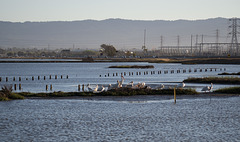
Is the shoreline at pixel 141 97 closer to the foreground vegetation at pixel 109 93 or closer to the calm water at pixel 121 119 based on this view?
the calm water at pixel 121 119

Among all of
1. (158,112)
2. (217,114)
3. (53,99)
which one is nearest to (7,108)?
(53,99)

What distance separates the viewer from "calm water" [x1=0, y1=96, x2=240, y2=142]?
2612 centimetres

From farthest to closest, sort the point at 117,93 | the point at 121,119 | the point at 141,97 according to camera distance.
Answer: the point at 117,93 < the point at 141,97 < the point at 121,119

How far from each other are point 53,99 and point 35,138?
1785 centimetres

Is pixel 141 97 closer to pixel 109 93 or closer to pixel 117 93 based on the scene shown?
pixel 117 93

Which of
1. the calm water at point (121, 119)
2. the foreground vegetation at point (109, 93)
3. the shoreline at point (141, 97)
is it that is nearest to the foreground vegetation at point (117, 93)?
the foreground vegetation at point (109, 93)

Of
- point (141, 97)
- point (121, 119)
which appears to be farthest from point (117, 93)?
point (121, 119)

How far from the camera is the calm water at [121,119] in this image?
2612cm

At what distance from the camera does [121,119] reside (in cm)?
3212

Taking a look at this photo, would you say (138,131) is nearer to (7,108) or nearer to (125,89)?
(7,108)

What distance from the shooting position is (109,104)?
39.8 metres

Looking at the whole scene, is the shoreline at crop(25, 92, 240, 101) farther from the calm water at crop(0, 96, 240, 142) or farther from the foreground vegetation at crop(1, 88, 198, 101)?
the foreground vegetation at crop(1, 88, 198, 101)

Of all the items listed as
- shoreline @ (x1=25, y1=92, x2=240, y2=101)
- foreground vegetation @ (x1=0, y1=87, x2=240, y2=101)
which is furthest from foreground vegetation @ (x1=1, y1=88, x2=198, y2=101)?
shoreline @ (x1=25, y1=92, x2=240, y2=101)

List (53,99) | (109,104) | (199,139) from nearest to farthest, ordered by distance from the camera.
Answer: (199,139)
(109,104)
(53,99)
